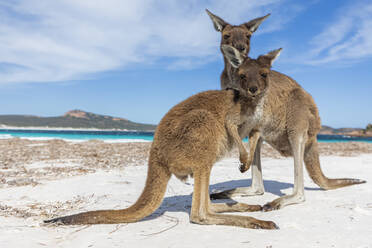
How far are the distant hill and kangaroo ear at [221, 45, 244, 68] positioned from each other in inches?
3224

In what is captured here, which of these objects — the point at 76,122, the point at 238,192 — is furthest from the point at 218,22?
the point at 76,122

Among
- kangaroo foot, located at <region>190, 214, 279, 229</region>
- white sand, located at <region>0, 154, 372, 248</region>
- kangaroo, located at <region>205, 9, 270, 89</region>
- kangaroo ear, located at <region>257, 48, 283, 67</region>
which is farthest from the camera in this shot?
kangaroo, located at <region>205, 9, 270, 89</region>

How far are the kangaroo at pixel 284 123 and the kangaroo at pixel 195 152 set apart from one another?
166 millimetres

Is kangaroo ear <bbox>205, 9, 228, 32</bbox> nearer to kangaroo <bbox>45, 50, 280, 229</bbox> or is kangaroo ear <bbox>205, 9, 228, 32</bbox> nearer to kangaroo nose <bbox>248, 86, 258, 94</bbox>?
kangaroo <bbox>45, 50, 280, 229</bbox>

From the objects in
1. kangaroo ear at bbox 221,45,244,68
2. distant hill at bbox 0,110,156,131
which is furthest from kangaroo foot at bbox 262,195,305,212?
distant hill at bbox 0,110,156,131

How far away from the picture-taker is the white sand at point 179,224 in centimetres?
244

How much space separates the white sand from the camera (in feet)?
8.00

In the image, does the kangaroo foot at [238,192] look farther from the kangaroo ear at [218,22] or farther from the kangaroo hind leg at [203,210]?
the kangaroo ear at [218,22]

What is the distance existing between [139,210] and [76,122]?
86.8 metres

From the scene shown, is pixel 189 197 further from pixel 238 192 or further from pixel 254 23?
pixel 254 23

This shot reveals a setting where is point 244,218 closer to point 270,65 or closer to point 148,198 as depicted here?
point 148,198

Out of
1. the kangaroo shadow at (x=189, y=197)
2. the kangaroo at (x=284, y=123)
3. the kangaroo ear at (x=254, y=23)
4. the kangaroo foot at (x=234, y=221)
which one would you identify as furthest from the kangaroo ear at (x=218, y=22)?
the kangaroo foot at (x=234, y=221)

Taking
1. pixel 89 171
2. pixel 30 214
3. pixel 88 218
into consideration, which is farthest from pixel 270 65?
pixel 89 171

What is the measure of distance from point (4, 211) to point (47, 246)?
1.46 meters
